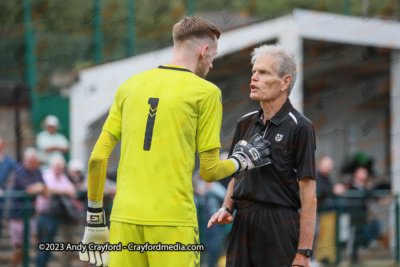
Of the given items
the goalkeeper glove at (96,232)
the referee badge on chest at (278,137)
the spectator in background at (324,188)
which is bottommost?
the goalkeeper glove at (96,232)

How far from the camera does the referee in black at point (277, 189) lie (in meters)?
4.00

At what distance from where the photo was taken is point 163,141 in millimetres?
3561

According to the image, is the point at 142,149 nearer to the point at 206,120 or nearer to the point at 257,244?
the point at 206,120

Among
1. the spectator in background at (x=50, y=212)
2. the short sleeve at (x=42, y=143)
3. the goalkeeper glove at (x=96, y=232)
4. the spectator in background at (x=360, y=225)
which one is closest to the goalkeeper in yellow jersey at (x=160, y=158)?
the goalkeeper glove at (x=96, y=232)

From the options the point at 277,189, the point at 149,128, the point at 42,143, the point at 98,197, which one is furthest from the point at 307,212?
the point at 42,143

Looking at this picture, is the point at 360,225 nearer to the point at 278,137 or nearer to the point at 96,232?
the point at 278,137

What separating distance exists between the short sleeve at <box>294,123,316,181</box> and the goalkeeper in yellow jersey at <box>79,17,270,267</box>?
21.7 inches

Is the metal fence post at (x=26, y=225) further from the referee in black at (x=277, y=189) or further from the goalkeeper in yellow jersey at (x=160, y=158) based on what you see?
the goalkeeper in yellow jersey at (x=160, y=158)

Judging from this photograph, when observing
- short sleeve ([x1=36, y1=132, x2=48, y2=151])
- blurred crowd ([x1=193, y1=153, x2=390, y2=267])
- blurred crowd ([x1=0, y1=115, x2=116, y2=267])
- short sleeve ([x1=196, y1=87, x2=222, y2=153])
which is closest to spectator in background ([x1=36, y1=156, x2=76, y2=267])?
blurred crowd ([x1=0, y1=115, x2=116, y2=267])

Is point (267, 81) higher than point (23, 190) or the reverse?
higher

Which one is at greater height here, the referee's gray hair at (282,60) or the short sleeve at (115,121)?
the referee's gray hair at (282,60)

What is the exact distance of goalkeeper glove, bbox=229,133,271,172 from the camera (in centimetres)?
393

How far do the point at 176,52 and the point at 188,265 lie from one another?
1279mm

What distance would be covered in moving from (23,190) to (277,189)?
19.1ft
